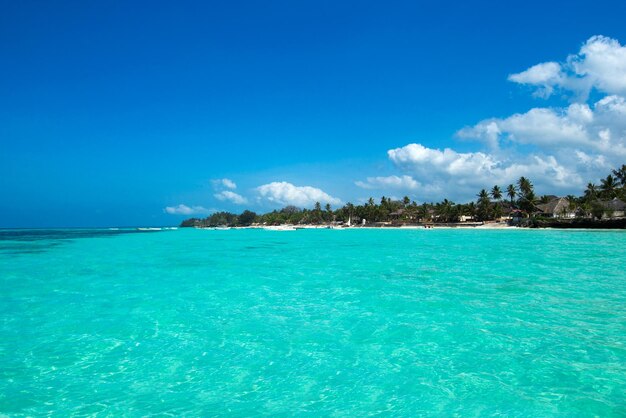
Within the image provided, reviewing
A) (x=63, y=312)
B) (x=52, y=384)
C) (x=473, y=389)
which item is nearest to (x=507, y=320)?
(x=473, y=389)

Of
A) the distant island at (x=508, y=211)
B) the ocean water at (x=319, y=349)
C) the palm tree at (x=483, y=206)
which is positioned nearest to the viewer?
the ocean water at (x=319, y=349)

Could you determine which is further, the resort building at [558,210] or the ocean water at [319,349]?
the resort building at [558,210]

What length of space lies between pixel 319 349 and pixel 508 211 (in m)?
104

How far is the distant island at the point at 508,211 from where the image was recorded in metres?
70.6

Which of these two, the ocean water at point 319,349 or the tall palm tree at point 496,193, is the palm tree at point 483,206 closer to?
the tall palm tree at point 496,193

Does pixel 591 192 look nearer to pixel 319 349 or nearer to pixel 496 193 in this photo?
pixel 496 193

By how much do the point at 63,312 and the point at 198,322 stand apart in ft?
16.1

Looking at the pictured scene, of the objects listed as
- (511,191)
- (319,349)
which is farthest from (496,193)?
(319,349)

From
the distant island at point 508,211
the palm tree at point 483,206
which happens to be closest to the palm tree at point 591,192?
the distant island at point 508,211

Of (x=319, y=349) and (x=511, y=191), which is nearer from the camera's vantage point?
(x=319, y=349)

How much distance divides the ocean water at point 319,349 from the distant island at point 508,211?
67145 mm

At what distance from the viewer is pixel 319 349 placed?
8.16 meters

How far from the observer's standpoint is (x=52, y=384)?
6566 mm

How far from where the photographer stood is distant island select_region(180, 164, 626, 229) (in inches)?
2778
